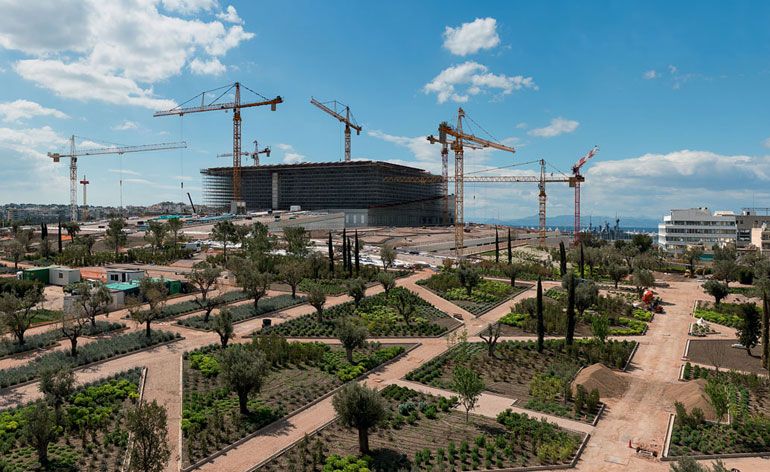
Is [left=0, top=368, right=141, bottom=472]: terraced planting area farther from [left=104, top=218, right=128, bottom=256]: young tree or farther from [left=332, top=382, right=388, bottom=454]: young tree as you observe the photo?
[left=104, top=218, right=128, bottom=256]: young tree

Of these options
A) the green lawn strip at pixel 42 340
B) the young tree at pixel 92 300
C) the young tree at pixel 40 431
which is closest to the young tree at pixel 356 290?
the green lawn strip at pixel 42 340

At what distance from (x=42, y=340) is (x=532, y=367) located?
35.3 meters

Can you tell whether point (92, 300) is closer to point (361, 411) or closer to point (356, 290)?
point (356, 290)

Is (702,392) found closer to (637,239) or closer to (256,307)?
(256,307)

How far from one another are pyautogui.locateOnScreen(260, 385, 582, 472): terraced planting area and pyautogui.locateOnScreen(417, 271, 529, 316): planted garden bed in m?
24.8

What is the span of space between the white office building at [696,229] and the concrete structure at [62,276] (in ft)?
436

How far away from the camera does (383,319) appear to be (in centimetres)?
4462

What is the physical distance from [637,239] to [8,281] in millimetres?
94438

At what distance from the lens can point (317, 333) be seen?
40.2 metres

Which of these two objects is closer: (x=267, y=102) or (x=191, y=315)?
(x=191, y=315)

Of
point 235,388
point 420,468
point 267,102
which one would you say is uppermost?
point 267,102

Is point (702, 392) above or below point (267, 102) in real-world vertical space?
below

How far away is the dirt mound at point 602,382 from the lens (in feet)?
92.9

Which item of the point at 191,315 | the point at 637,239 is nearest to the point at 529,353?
the point at 191,315
